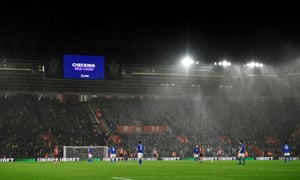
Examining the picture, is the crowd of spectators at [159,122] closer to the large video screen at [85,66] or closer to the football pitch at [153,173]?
the large video screen at [85,66]

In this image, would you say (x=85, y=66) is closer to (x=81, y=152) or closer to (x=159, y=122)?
(x=81, y=152)

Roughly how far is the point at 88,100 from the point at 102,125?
→ 741cm

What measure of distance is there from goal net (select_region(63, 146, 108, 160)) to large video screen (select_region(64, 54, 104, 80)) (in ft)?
31.0

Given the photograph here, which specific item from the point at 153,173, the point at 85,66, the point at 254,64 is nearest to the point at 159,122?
the point at 254,64

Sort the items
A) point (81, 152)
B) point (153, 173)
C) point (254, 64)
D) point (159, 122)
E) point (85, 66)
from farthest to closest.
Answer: point (159, 122), point (254, 64), point (81, 152), point (85, 66), point (153, 173)

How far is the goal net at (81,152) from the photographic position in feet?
169

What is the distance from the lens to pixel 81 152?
2069 inches

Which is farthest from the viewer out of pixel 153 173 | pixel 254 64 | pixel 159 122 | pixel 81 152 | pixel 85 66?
pixel 159 122

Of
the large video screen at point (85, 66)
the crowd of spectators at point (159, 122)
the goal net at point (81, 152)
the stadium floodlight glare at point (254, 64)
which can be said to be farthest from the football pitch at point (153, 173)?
the stadium floodlight glare at point (254, 64)

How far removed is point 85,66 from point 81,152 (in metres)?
11.0

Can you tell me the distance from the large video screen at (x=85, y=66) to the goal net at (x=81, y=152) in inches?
372

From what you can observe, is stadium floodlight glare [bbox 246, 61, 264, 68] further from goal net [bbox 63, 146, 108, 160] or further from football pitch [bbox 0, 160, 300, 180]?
football pitch [bbox 0, 160, 300, 180]

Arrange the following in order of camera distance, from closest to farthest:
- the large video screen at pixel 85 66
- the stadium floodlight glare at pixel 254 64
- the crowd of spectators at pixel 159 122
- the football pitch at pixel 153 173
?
1. the football pitch at pixel 153 173
2. the large video screen at pixel 85 66
3. the crowd of spectators at pixel 159 122
4. the stadium floodlight glare at pixel 254 64

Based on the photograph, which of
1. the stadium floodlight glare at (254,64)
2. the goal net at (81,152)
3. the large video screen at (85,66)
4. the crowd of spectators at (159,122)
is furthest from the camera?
the stadium floodlight glare at (254,64)
